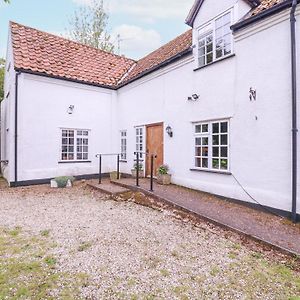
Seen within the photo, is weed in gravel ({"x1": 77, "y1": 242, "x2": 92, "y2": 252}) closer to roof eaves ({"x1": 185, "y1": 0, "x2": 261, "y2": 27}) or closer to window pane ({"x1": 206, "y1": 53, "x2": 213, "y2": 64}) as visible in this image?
window pane ({"x1": 206, "y1": 53, "x2": 213, "y2": 64})

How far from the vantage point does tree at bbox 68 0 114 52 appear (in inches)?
747

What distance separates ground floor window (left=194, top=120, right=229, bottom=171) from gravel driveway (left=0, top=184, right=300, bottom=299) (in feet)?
8.02

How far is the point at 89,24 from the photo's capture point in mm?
19094

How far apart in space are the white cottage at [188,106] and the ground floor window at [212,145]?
0.03 metres

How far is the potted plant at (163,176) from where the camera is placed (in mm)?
8846

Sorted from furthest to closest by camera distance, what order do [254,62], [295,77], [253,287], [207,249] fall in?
[254,62], [295,77], [207,249], [253,287]

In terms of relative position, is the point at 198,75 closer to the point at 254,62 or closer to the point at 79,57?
the point at 254,62

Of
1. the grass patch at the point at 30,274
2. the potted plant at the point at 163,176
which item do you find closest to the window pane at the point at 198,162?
the potted plant at the point at 163,176

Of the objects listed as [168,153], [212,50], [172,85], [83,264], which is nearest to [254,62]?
[212,50]

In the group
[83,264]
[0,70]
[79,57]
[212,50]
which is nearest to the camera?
[83,264]

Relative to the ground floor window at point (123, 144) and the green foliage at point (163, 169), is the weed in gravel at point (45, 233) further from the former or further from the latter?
the ground floor window at point (123, 144)

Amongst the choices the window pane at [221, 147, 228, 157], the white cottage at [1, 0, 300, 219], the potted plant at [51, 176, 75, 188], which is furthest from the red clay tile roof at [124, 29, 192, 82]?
the potted plant at [51, 176, 75, 188]

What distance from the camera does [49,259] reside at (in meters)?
3.54

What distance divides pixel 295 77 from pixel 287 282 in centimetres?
433
